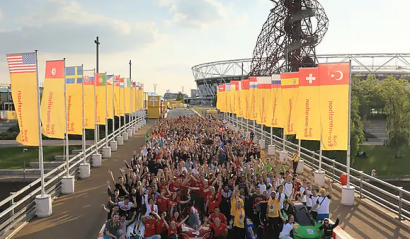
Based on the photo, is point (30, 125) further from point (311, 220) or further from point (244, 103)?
point (244, 103)

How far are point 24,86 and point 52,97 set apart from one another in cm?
175

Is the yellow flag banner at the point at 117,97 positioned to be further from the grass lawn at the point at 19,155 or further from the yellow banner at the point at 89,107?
the grass lawn at the point at 19,155

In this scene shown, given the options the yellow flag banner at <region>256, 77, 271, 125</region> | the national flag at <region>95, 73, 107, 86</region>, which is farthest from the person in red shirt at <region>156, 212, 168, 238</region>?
the yellow flag banner at <region>256, 77, 271, 125</region>

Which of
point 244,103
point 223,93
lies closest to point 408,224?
point 244,103

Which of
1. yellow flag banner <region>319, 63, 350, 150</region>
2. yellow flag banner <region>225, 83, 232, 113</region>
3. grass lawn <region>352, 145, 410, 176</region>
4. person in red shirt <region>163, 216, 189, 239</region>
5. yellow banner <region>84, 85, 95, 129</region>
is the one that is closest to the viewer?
person in red shirt <region>163, 216, 189, 239</region>

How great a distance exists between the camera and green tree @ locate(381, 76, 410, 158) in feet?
115

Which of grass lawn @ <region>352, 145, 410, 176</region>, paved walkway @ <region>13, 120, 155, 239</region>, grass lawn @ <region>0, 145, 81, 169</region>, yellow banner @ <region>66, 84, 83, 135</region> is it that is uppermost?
yellow banner @ <region>66, 84, 83, 135</region>

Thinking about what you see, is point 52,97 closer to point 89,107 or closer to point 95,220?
point 89,107

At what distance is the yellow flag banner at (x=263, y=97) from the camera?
19.7 m

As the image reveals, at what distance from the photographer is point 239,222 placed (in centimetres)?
802

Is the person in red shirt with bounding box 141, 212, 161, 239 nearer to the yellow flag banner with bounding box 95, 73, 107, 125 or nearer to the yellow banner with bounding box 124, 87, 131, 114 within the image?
Answer: the yellow flag banner with bounding box 95, 73, 107, 125

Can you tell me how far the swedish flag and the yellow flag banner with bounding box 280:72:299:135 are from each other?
9.50 m

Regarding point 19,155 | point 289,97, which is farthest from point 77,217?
point 19,155

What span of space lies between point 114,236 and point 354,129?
83.9 ft
